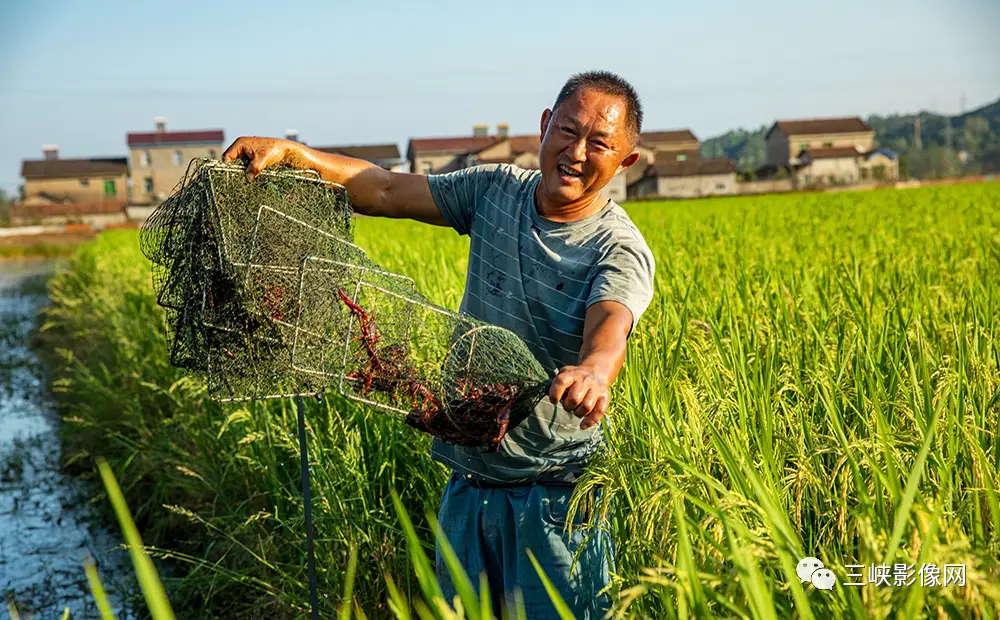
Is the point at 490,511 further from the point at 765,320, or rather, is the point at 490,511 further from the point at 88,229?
the point at 88,229

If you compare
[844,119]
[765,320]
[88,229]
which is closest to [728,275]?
[765,320]

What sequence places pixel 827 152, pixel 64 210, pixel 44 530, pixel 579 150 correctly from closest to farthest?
1. pixel 579 150
2. pixel 44 530
3. pixel 64 210
4. pixel 827 152

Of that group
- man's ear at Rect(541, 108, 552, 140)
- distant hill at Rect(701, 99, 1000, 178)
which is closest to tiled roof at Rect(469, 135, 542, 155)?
distant hill at Rect(701, 99, 1000, 178)

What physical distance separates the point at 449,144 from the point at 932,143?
8082 centimetres

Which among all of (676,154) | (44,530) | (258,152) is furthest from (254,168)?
(676,154)

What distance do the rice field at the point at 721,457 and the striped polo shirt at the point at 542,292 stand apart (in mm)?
160

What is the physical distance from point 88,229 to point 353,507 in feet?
114

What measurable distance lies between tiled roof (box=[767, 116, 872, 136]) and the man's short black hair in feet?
225

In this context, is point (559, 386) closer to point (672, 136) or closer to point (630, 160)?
point (630, 160)

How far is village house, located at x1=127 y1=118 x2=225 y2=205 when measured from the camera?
5575cm

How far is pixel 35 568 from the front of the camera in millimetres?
4340

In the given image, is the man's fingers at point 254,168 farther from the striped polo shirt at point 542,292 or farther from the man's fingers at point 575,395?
the man's fingers at point 575,395

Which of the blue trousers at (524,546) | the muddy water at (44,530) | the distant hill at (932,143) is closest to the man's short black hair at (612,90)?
the blue trousers at (524,546)

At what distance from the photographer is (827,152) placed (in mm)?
57969
